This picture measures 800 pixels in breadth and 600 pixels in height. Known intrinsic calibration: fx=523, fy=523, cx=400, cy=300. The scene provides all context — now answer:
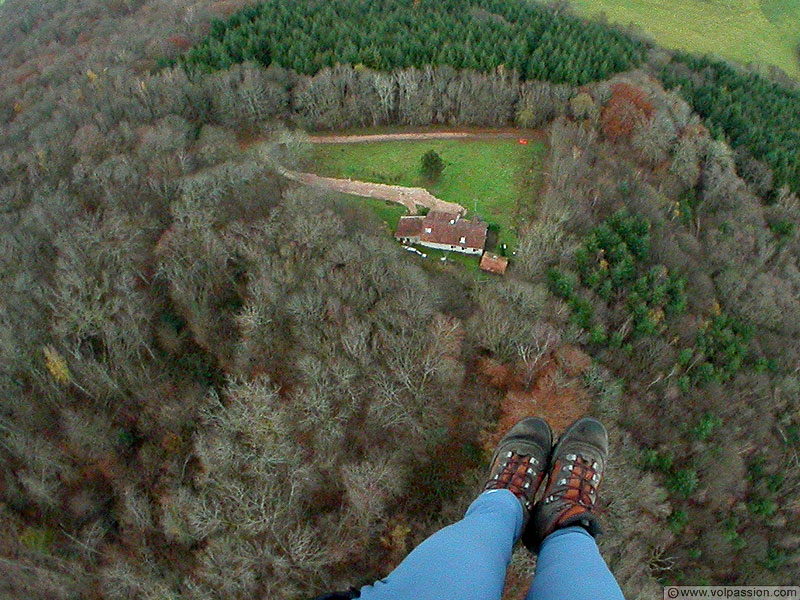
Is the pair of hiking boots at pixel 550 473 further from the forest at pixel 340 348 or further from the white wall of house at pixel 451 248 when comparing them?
the white wall of house at pixel 451 248

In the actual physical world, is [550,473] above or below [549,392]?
above

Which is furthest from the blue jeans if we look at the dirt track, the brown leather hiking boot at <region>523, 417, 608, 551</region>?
the dirt track

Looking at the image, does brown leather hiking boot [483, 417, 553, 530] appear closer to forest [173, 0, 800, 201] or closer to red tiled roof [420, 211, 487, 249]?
red tiled roof [420, 211, 487, 249]

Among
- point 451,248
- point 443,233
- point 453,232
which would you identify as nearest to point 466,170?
point 453,232

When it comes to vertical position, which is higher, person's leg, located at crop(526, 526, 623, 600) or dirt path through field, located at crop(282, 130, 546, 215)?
person's leg, located at crop(526, 526, 623, 600)

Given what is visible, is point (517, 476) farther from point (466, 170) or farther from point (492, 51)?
point (492, 51)

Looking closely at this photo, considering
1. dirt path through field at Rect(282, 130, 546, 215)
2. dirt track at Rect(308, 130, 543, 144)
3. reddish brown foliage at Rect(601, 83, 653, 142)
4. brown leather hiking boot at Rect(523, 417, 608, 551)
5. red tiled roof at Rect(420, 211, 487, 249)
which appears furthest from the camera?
dirt track at Rect(308, 130, 543, 144)
